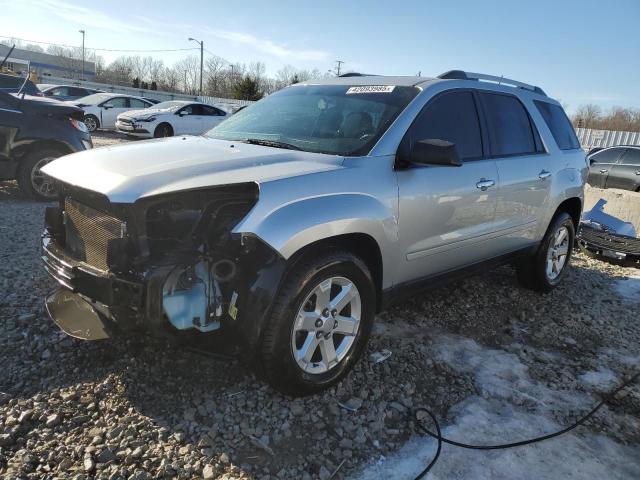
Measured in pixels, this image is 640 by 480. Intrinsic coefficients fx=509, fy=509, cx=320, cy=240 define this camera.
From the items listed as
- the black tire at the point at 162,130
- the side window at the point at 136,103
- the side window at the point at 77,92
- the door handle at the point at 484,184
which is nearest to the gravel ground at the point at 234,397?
the door handle at the point at 484,184

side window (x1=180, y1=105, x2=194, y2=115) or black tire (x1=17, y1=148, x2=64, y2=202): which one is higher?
side window (x1=180, y1=105, x2=194, y2=115)

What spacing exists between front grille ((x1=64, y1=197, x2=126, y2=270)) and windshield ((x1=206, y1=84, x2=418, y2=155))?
1160 mm

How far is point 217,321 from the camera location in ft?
8.54

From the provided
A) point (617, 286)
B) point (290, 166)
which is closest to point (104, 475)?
point (290, 166)

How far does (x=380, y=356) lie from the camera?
11.5 feet

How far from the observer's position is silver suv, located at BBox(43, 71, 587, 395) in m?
2.51

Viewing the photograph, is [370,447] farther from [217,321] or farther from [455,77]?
[455,77]

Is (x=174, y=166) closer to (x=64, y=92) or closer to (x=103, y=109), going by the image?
(x=103, y=109)

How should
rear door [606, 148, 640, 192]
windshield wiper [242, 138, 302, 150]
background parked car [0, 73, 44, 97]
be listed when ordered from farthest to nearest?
rear door [606, 148, 640, 192]
background parked car [0, 73, 44, 97]
windshield wiper [242, 138, 302, 150]

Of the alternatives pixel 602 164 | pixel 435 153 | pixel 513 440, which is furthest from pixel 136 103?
pixel 513 440

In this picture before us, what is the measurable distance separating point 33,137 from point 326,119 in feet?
16.5

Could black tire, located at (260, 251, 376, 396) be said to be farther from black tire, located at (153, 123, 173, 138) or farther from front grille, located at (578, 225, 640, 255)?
black tire, located at (153, 123, 173, 138)

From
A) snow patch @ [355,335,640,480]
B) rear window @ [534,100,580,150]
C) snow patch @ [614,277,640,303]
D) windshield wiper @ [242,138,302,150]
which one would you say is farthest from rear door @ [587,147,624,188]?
windshield wiper @ [242,138,302,150]

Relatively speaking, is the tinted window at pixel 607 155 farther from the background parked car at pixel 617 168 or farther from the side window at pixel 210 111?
the side window at pixel 210 111
